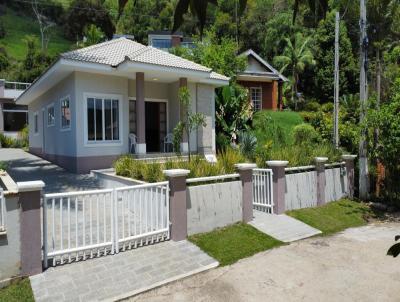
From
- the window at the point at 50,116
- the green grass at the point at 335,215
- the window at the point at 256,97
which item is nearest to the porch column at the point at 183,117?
the window at the point at 50,116

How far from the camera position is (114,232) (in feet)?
21.6

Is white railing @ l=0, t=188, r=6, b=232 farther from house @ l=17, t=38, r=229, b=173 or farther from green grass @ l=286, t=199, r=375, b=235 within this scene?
house @ l=17, t=38, r=229, b=173

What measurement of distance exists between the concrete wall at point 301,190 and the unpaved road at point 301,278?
2.44m

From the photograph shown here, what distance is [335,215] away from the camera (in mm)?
10867

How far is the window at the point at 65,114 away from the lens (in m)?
14.6

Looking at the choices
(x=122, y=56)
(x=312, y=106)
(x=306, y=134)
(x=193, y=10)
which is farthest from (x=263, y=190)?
(x=312, y=106)

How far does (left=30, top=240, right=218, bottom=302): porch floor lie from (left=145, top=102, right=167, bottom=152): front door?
1024 centimetres

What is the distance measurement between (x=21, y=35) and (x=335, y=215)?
7643cm

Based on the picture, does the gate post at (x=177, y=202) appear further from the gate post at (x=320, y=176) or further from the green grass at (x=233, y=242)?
the gate post at (x=320, y=176)

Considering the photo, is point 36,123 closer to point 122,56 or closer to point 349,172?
point 122,56

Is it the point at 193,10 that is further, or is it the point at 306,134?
the point at 306,134

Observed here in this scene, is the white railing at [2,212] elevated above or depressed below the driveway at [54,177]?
above

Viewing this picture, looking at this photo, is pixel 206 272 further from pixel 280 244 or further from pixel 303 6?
pixel 303 6

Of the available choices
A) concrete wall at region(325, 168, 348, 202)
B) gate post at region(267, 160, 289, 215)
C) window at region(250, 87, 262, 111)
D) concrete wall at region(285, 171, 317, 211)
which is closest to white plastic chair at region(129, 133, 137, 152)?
gate post at region(267, 160, 289, 215)
